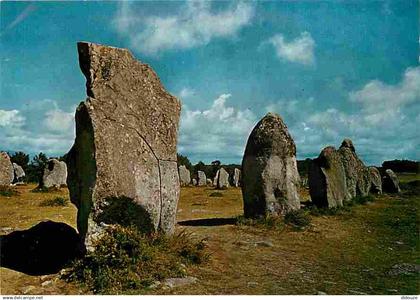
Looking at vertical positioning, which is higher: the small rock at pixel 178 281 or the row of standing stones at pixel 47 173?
the row of standing stones at pixel 47 173

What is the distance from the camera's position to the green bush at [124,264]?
24.2 feet

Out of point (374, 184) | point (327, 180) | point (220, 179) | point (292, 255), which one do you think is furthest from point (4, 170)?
point (292, 255)

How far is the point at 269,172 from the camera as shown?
47.2ft

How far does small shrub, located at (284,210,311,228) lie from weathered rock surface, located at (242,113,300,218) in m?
0.26

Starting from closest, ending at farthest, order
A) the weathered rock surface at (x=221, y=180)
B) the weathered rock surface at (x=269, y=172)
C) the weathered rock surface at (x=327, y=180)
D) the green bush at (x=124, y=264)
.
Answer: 1. the green bush at (x=124, y=264)
2. the weathered rock surface at (x=269, y=172)
3. the weathered rock surface at (x=327, y=180)
4. the weathered rock surface at (x=221, y=180)

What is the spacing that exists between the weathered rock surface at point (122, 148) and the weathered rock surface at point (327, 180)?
9769mm

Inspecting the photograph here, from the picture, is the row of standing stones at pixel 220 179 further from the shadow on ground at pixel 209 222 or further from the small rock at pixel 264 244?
the small rock at pixel 264 244

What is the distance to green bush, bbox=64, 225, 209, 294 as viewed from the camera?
7384 millimetres

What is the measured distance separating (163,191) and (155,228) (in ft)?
2.45

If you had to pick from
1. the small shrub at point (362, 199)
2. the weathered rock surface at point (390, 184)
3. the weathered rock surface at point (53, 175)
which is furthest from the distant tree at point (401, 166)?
Answer: the weathered rock surface at point (53, 175)

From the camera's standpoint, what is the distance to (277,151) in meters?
14.7

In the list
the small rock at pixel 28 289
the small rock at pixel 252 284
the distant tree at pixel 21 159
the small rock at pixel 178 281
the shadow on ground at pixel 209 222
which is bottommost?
the small rock at pixel 252 284

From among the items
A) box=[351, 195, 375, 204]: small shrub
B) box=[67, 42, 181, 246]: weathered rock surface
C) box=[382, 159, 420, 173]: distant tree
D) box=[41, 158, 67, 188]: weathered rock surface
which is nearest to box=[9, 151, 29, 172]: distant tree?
box=[41, 158, 67, 188]: weathered rock surface

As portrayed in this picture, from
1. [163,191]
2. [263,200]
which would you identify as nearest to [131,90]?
[163,191]
